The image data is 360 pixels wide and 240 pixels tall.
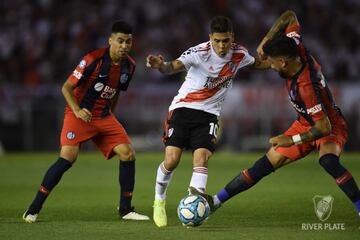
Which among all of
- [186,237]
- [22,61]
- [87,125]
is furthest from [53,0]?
[186,237]

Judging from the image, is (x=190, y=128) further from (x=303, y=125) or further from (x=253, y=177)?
(x=303, y=125)

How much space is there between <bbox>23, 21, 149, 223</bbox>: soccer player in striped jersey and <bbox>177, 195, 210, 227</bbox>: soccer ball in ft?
3.86

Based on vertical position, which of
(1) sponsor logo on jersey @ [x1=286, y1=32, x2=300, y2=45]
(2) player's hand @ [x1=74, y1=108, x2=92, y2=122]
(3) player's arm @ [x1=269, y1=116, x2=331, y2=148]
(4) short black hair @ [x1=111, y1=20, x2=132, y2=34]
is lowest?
(2) player's hand @ [x1=74, y1=108, x2=92, y2=122]

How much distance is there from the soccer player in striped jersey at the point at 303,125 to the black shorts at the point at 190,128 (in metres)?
0.64

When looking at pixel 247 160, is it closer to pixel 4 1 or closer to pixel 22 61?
pixel 22 61

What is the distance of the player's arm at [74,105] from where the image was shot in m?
9.20

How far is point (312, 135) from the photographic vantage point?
8.37m

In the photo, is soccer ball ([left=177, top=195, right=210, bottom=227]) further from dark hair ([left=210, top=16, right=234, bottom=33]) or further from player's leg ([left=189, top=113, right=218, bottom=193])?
dark hair ([left=210, top=16, right=234, bottom=33])

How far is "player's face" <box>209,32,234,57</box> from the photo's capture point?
901 centimetres

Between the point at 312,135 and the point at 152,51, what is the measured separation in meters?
16.1

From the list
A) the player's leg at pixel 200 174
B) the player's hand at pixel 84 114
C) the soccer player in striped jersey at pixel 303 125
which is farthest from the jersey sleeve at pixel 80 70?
the soccer player in striped jersey at pixel 303 125

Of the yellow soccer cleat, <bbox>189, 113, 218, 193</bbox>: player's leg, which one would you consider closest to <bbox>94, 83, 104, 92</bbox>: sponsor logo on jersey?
<bbox>189, 113, 218, 193</bbox>: player's leg

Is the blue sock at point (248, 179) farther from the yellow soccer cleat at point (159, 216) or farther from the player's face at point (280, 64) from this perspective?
the player's face at point (280, 64)

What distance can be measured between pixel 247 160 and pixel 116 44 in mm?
10296
